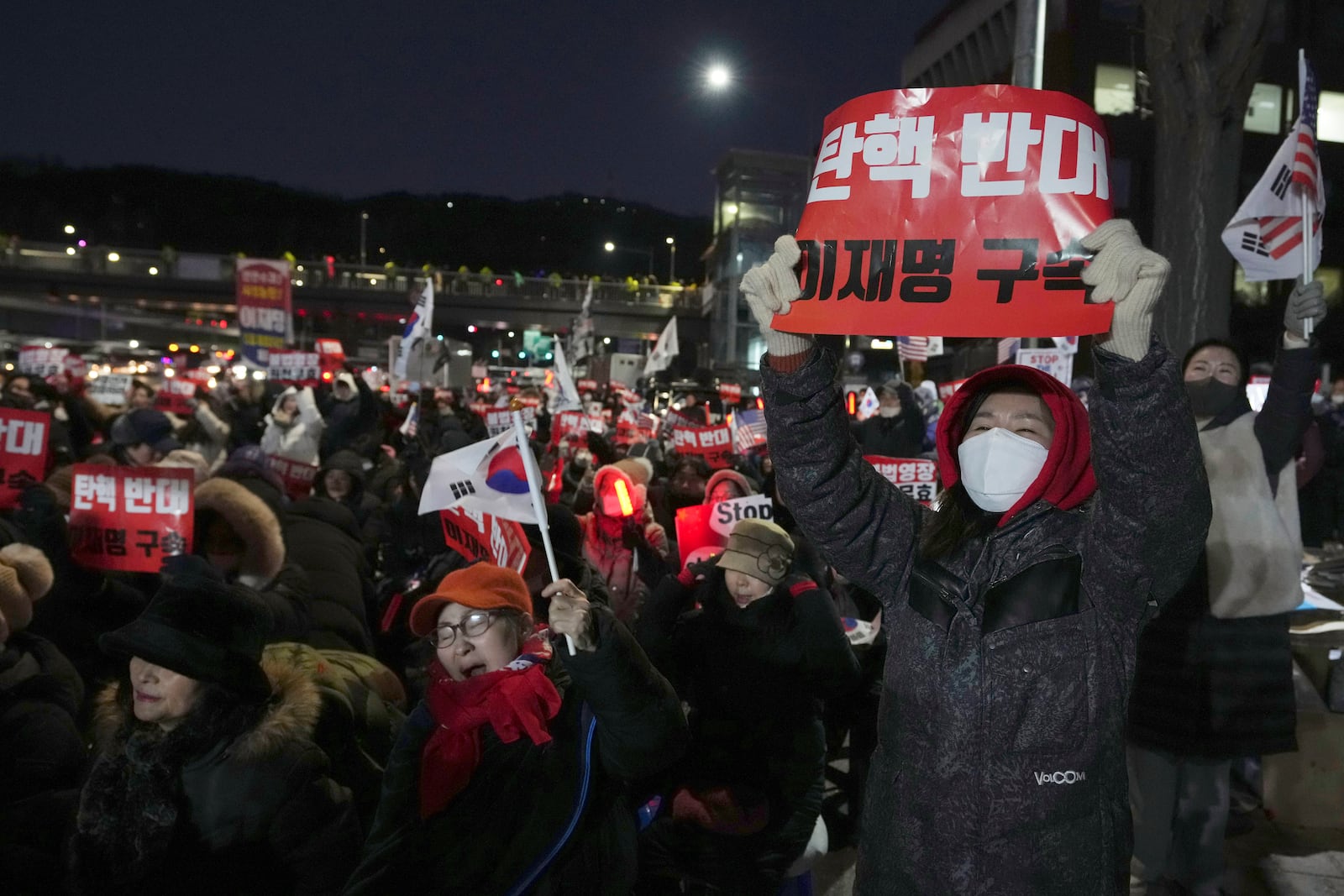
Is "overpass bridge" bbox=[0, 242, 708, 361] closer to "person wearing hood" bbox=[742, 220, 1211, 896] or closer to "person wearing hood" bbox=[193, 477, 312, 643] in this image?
"person wearing hood" bbox=[193, 477, 312, 643]

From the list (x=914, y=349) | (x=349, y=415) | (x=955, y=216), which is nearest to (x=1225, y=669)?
(x=955, y=216)

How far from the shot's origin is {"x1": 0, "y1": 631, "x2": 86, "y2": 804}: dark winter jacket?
2975 mm

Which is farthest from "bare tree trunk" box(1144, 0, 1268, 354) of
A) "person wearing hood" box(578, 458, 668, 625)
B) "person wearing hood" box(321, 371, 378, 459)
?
"person wearing hood" box(321, 371, 378, 459)

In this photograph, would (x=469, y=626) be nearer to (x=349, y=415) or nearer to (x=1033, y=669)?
(x=1033, y=669)

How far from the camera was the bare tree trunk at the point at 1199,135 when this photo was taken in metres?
6.49

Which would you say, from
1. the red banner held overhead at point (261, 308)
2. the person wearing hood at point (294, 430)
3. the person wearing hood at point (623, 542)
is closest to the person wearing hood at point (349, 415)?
the person wearing hood at point (294, 430)

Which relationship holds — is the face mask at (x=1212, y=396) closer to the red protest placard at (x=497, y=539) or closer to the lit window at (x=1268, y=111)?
the red protest placard at (x=497, y=539)

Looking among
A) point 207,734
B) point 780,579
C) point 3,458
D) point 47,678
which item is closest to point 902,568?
point 780,579

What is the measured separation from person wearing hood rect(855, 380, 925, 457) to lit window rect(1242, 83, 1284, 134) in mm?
33264

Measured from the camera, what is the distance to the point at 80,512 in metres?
4.63

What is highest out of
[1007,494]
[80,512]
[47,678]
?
[1007,494]

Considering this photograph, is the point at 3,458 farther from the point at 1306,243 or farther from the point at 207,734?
the point at 1306,243

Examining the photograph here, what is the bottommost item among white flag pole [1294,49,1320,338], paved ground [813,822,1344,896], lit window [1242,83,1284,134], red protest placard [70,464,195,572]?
paved ground [813,822,1344,896]

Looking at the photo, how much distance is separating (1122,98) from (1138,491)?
39.9 meters
